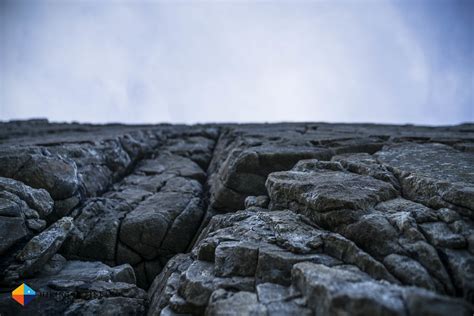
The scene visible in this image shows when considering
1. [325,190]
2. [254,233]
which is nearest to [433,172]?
[325,190]

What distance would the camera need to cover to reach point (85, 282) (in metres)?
5.23

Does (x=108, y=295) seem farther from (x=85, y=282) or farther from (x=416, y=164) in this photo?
(x=416, y=164)

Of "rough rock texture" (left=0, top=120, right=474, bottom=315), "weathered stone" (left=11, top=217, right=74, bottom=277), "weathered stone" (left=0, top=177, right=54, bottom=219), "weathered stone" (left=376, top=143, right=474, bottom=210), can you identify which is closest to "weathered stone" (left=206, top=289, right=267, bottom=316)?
"rough rock texture" (left=0, top=120, right=474, bottom=315)

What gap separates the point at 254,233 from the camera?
4.94 m

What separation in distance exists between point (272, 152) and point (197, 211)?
2.79 metres

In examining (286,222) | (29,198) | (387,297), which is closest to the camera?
(387,297)

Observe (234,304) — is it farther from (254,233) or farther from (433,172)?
(433,172)

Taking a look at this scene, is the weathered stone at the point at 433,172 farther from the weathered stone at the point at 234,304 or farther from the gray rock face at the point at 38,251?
the gray rock face at the point at 38,251

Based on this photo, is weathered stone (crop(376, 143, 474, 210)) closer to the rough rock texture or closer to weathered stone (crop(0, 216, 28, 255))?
the rough rock texture

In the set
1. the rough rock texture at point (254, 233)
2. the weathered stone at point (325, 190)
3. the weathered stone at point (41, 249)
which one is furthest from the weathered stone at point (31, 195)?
the weathered stone at point (325, 190)

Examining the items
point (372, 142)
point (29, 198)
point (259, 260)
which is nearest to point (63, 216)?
point (29, 198)

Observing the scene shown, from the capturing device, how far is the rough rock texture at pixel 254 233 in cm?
355

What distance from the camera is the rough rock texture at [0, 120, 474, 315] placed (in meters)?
3.55

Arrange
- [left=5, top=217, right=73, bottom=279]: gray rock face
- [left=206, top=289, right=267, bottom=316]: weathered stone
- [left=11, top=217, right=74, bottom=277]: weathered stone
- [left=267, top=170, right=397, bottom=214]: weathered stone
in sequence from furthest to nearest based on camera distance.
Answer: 1. [left=11, top=217, right=74, bottom=277]: weathered stone
2. [left=5, top=217, right=73, bottom=279]: gray rock face
3. [left=267, top=170, right=397, bottom=214]: weathered stone
4. [left=206, top=289, right=267, bottom=316]: weathered stone
